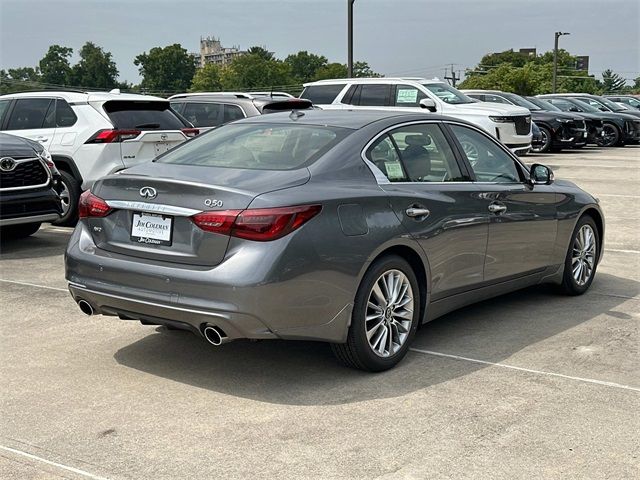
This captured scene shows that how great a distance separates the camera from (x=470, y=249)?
19.1ft

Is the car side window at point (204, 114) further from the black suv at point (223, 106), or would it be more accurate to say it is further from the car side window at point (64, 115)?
the car side window at point (64, 115)

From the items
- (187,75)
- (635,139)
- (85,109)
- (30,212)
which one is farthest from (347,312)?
(187,75)

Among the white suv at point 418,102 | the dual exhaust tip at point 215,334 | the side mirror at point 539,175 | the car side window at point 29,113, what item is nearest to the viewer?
the dual exhaust tip at point 215,334

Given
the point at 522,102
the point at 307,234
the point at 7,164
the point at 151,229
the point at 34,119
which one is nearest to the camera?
the point at 307,234

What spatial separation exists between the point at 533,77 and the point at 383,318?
71.1 m

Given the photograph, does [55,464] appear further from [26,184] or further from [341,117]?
[26,184]

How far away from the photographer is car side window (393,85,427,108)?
1792cm

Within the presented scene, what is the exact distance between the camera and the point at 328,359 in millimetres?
5383

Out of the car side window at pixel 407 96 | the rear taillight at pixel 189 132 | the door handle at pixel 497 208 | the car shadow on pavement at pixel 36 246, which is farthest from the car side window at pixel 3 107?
the car side window at pixel 407 96

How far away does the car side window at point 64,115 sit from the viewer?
10.8 metres

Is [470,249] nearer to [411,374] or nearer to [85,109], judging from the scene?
[411,374]

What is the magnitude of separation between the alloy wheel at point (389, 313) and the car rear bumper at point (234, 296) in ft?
0.90

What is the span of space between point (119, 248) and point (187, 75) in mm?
131607

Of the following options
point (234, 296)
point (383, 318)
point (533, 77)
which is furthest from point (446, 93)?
point (533, 77)
